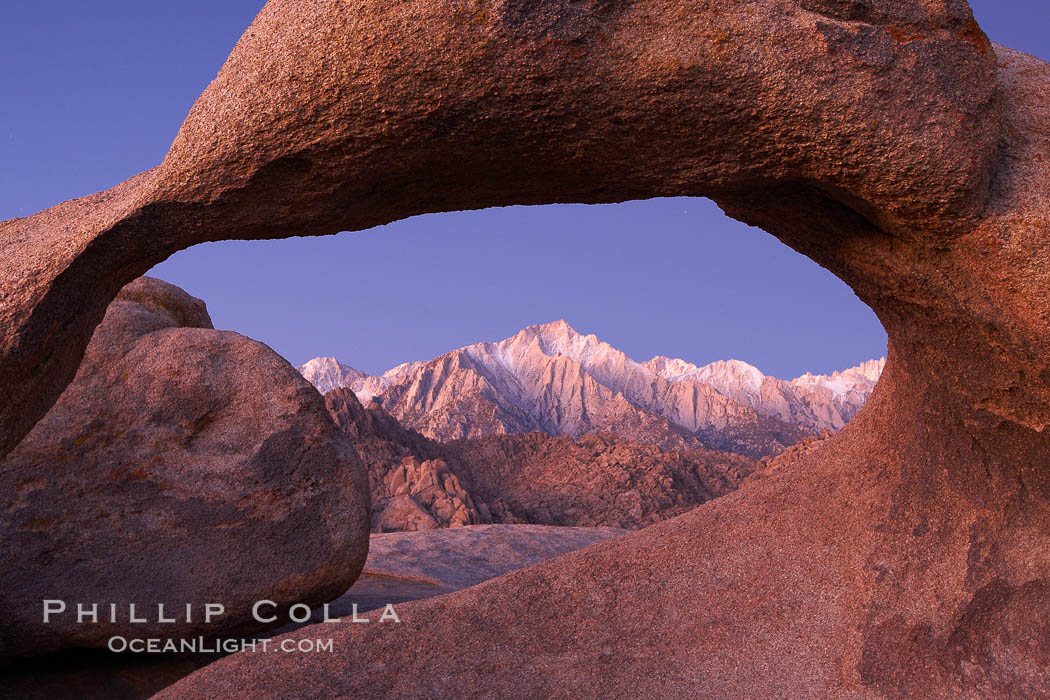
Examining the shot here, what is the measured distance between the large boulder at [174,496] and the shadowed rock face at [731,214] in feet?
5.23

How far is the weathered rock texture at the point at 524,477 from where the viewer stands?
16.6m

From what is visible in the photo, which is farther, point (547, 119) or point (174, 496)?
point (174, 496)

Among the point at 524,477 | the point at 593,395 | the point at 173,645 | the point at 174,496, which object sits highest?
the point at 593,395

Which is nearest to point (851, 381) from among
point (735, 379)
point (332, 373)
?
point (735, 379)

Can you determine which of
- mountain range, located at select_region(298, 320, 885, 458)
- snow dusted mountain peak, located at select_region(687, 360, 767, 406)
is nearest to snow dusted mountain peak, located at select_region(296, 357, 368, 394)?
mountain range, located at select_region(298, 320, 885, 458)

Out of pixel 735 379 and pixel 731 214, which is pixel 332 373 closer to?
pixel 735 379

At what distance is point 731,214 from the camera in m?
3.61

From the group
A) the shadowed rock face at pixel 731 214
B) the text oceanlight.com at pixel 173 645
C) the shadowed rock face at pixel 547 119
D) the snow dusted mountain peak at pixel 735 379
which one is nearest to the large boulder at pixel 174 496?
the text oceanlight.com at pixel 173 645

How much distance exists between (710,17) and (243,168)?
5.64ft

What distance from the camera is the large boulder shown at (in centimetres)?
499

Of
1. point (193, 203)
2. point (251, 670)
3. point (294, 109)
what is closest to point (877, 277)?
point (294, 109)

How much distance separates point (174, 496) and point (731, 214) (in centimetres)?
410

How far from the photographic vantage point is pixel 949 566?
3.70 metres

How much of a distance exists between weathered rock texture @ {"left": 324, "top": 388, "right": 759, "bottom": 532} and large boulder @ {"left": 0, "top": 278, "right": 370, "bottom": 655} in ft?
31.7
